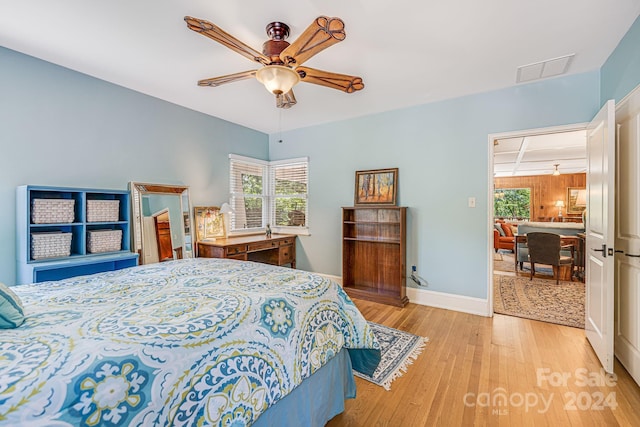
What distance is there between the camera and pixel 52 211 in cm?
246

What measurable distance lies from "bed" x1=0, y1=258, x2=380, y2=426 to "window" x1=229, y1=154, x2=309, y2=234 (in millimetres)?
2806

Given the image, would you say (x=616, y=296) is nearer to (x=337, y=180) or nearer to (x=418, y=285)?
(x=418, y=285)

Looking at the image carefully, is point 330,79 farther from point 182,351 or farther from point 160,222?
point 160,222

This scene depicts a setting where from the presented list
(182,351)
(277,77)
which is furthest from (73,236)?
(182,351)

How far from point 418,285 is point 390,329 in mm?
1029

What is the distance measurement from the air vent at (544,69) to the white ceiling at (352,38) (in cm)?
7

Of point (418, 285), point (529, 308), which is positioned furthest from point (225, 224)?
point (529, 308)

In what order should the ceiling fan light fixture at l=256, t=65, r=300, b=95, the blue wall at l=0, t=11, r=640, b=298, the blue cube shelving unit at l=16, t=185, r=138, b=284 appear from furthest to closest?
the blue wall at l=0, t=11, r=640, b=298, the blue cube shelving unit at l=16, t=185, r=138, b=284, the ceiling fan light fixture at l=256, t=65, r=300, b=95

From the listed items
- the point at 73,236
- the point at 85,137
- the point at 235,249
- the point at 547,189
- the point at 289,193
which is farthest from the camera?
the point at 547,189

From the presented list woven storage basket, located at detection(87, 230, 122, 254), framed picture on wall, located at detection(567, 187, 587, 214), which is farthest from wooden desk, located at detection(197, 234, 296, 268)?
framed picture on wall, located at detection(567, 187, 587, 214)

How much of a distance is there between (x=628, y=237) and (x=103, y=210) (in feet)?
14.8

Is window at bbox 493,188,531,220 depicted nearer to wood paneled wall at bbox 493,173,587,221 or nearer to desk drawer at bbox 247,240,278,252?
wood paneled wall at bbox 493,173,587,221

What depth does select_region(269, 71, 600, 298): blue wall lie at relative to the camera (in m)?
2.99

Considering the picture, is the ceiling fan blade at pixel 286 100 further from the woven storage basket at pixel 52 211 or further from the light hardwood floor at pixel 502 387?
the light hardwood floor at pixel 502 387
